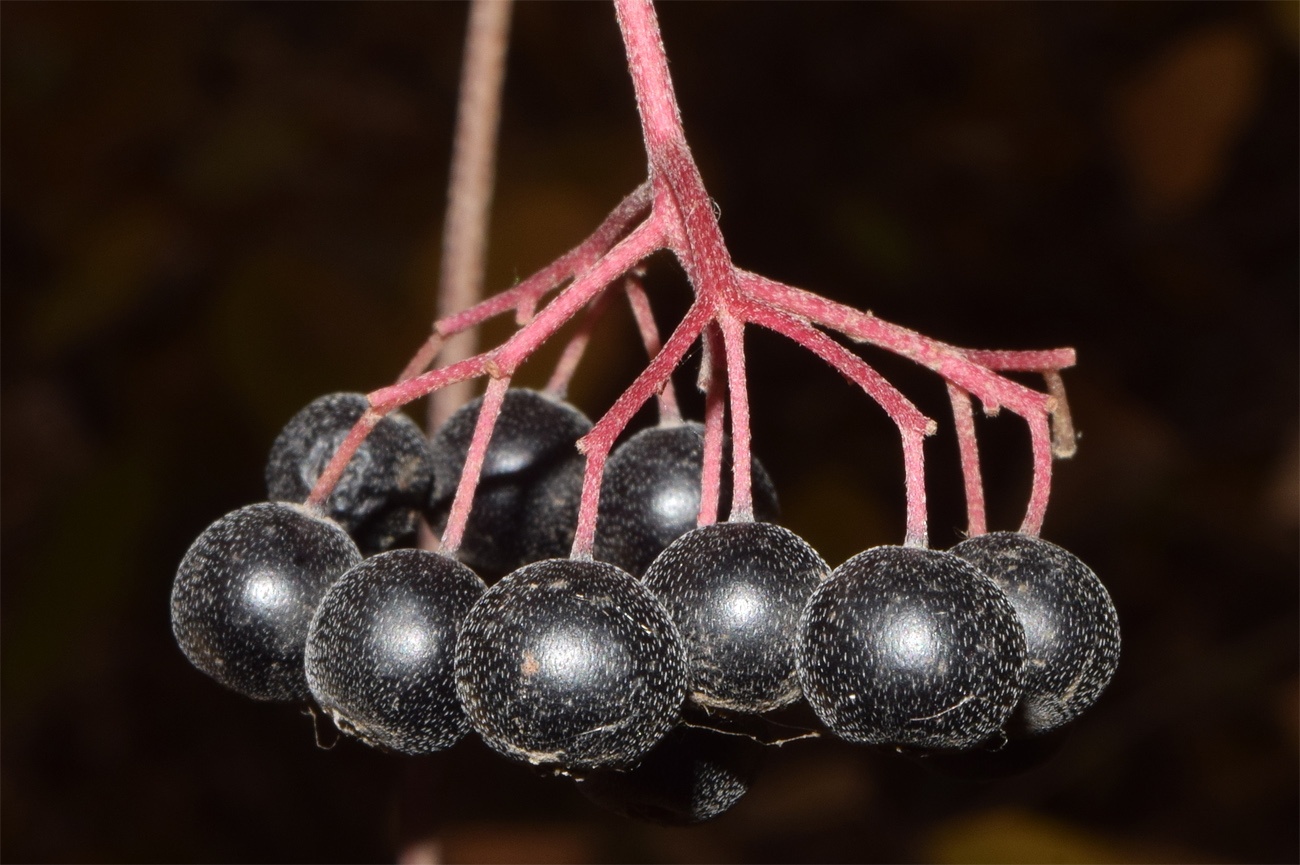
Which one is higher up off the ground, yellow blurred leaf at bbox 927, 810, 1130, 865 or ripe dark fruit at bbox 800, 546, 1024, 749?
ripe dark fruit at bbox 800, 546, 1024, 749

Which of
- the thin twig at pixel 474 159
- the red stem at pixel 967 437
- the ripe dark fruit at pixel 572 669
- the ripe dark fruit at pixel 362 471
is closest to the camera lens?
the ripe dark fruit at pixel 572 669

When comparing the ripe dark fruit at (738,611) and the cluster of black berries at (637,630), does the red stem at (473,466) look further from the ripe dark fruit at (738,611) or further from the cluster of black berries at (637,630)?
the ripe dark fruit at (738,611)

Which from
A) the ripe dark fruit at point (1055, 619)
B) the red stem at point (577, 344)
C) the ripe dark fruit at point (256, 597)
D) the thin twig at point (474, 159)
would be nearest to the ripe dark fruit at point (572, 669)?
the ripe dark fruit at point (256, 597)

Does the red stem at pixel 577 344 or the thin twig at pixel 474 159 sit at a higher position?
the thin twig at pixel 474 159

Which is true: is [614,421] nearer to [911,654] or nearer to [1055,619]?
[911,654]

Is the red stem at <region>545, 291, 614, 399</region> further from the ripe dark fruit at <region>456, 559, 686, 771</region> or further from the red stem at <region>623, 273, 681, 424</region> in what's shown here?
the ripe dark fruit at <region>456, 559, 686, 771</region>

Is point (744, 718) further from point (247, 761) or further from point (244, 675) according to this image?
point (247, 761)

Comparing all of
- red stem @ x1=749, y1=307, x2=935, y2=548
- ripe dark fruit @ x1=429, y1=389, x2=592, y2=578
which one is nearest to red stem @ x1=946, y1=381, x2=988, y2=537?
red stem @ x1=749, y1=307, x2=935, y2=548
